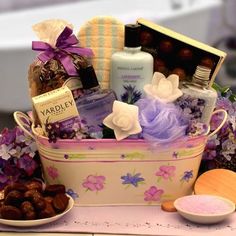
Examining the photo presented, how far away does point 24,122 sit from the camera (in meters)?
0.94

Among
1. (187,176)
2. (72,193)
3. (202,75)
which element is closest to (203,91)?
(202,75)

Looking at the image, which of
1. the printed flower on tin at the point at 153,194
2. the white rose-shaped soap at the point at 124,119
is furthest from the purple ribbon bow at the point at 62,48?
the printed flower on tin at the point at 153,194

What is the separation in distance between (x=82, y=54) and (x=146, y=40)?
10 cm

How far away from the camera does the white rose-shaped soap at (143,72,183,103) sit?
856 millimetres

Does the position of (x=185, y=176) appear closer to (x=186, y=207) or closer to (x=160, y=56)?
(x=186, y=207)

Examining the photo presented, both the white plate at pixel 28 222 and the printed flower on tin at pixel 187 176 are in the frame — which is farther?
the printed flower on tin at pixel 187 176

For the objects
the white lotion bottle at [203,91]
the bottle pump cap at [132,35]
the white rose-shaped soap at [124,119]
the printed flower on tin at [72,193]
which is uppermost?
the bottle pump cap at [132,35]

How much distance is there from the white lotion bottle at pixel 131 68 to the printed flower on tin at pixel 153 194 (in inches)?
5.2

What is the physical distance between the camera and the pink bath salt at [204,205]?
82cm

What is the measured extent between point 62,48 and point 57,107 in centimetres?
11

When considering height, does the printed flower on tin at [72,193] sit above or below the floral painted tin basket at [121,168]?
below

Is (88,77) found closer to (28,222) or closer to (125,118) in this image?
(125,118)

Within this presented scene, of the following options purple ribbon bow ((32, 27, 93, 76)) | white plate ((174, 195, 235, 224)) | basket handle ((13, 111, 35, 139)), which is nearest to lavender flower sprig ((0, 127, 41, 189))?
basket handle ((13, 111, 35, 139))

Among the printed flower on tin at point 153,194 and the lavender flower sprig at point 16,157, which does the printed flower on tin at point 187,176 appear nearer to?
the printed flower on tin at point 153,194
